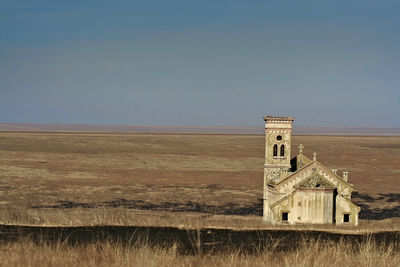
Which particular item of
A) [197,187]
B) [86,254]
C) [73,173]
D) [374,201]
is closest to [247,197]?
[197,187]

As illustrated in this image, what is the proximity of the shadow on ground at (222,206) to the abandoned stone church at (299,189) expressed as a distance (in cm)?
832

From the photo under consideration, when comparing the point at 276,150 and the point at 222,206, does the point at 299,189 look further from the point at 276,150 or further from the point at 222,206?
the point at 222,206

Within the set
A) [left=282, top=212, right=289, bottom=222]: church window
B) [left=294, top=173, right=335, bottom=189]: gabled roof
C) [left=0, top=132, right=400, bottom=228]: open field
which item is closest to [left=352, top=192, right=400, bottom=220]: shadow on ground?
[left=0, top=132, right=400, bottom=228]: open field

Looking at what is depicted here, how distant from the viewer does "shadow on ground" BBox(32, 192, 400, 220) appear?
131 ft

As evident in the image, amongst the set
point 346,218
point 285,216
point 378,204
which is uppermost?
point 285,216

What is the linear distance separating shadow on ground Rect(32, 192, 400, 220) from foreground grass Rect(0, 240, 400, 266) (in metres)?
29.2

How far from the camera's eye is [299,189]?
27.4 m

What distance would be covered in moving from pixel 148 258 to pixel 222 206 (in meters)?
34.6

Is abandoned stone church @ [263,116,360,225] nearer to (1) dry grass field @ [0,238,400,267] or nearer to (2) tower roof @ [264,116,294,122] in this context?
(2) tower roof @ [264,116,294,122]

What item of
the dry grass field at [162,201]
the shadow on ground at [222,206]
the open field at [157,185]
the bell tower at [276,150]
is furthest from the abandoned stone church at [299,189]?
the shadow on ground at [222,206]

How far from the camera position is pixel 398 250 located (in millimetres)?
11594

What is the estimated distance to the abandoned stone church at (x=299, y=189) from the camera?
89.6ft

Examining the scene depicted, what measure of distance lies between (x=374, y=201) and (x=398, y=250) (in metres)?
37.7

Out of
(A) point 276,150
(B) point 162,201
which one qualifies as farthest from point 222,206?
(A) point 276,150
